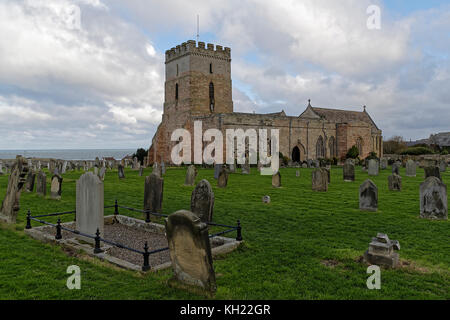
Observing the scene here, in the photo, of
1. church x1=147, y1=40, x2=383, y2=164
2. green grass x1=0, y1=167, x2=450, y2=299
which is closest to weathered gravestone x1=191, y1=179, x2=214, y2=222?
green grass x1=0, y1=167, x2=450, y2=299

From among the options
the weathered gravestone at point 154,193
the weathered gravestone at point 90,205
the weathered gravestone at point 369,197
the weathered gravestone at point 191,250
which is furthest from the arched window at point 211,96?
the weathered gravestone at point 191,250

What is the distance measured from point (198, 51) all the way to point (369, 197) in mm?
31425

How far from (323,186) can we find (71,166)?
1020 inches

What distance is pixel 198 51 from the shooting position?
37281mm

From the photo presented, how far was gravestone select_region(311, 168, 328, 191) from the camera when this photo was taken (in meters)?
14.4

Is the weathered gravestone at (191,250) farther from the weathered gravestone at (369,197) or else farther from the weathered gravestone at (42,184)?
the weathered gravestone at (42,184)

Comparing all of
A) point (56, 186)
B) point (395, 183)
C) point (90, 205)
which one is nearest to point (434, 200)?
point (395, 183)

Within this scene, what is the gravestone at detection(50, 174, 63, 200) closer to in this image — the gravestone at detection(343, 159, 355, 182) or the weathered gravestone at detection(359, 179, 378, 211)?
the weathered gravestone at detection(359, 179, 378, 211)

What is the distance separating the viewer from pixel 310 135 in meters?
39.2

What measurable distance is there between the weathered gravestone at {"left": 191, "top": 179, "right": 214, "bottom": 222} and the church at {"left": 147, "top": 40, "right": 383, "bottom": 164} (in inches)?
1014

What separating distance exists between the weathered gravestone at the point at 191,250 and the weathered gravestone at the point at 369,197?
286 inches
